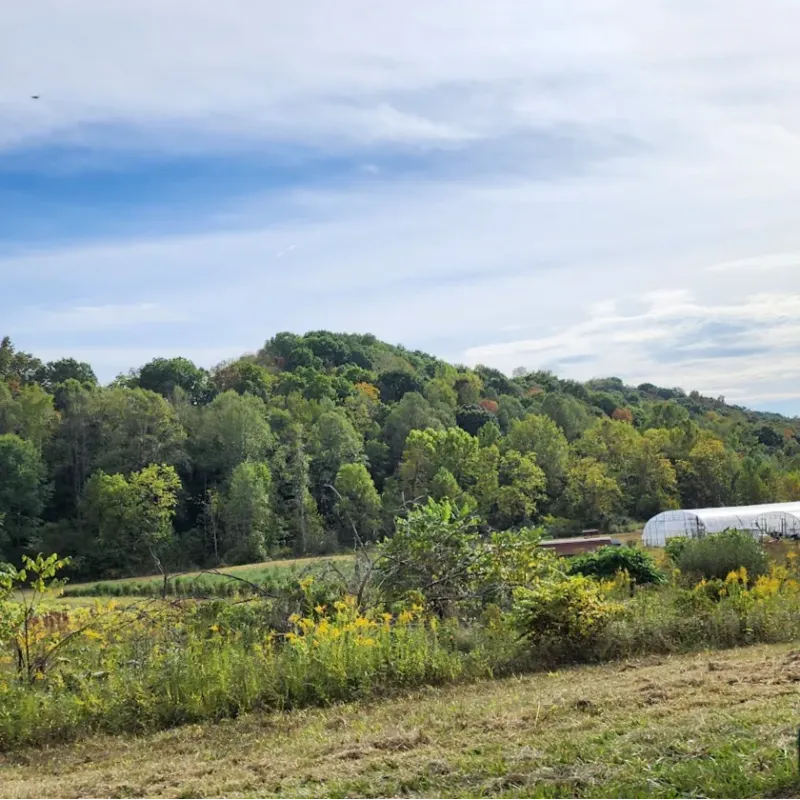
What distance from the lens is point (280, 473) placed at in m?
56.4

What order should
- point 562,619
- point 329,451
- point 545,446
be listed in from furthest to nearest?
point 545,446, point 329,451, point 562,619

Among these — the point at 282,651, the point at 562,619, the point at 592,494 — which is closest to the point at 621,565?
the point at 562,619

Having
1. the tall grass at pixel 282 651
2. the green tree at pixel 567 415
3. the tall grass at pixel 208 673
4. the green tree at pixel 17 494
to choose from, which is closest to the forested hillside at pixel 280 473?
the green tree at pixel 17 494

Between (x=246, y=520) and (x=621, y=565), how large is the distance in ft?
134

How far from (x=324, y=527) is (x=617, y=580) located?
153ft

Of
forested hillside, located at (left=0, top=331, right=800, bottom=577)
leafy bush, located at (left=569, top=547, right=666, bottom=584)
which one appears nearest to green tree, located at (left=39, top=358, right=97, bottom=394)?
forested hillside, located at (left=0, top=331, right=800, bottom=577)

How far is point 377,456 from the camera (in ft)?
206

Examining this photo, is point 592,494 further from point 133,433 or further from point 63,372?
point 63,372

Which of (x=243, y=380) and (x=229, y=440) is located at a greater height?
(x=243, y=380)

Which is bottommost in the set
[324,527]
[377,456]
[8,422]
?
[324,527]

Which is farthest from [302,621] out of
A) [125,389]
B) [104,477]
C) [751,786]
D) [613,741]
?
[125,389]

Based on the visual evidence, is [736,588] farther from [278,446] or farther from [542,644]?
[278,446]

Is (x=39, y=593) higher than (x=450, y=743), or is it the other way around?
(x=39, y=593)

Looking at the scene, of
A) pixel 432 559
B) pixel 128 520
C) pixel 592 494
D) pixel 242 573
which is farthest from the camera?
pixel 592 494
